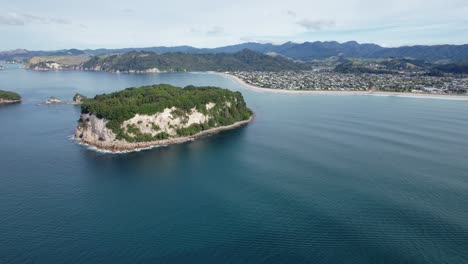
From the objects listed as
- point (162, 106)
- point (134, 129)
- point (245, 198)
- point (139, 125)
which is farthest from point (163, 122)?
point (245, 198)

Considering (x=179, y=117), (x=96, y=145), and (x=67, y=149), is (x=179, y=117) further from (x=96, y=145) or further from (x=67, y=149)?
(x=67, y=149)

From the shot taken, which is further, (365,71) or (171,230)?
(365,71)

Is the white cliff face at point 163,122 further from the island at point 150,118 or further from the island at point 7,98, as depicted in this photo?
the island at point 7,98

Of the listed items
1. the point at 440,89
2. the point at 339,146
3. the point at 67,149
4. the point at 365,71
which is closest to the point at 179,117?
the point at 67,149

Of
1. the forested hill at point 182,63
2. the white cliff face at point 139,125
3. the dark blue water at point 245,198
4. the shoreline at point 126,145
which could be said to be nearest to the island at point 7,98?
the dark blue water at point 245,198

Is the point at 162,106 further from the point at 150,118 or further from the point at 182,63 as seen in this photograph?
the point at 182,63

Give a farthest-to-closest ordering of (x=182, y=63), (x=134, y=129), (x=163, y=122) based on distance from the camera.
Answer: (x=182, y=63)
(x=163, y=122)
(x=134, y=129)
